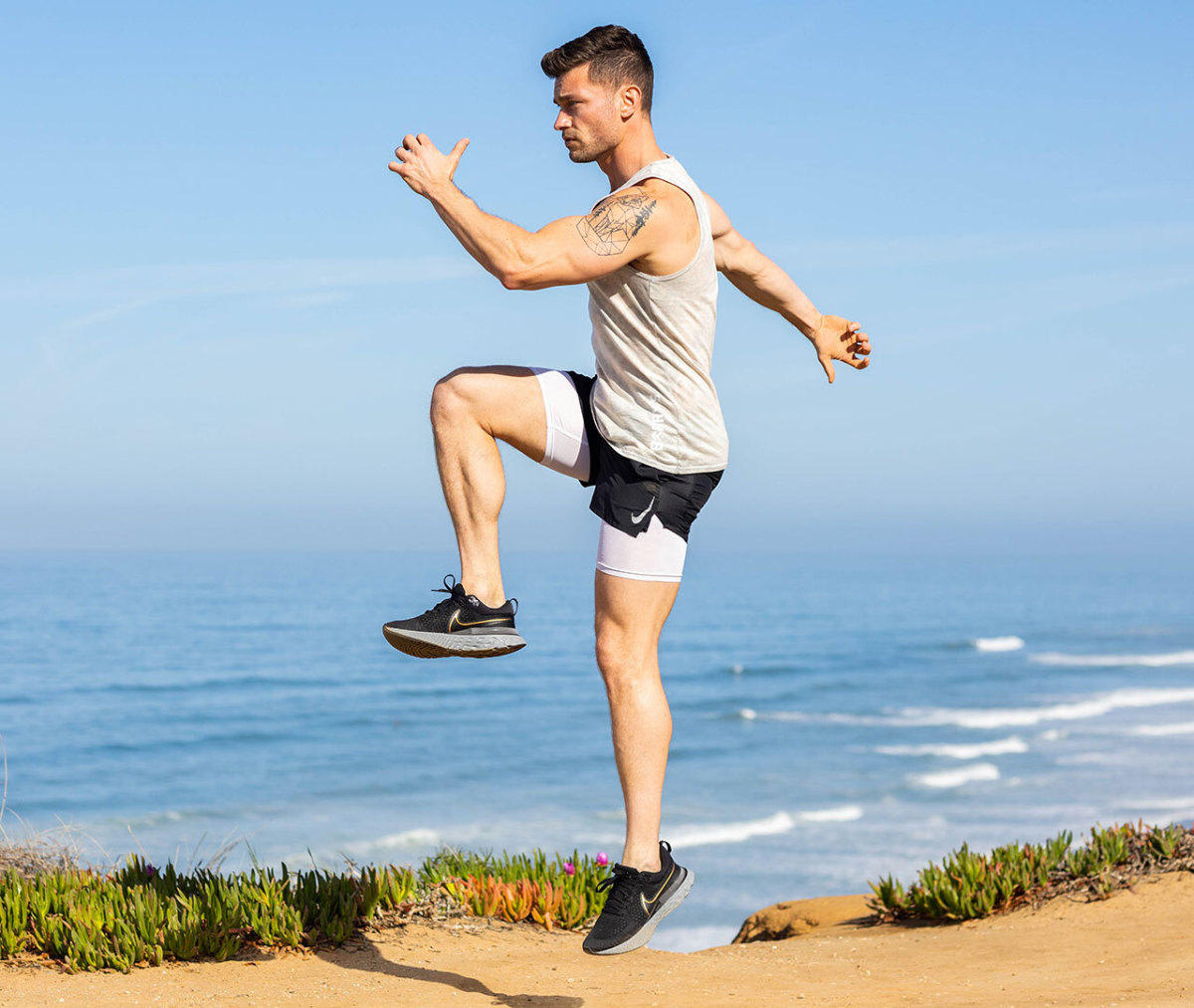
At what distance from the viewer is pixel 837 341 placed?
5113 mm

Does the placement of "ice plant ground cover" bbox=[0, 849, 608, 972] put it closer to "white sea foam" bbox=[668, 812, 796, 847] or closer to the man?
the man

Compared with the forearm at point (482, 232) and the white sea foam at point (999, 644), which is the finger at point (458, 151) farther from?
the white sea foam at point (999, 644)

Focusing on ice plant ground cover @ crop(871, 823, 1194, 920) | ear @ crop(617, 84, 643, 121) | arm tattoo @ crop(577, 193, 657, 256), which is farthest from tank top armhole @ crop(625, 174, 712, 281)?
ice plant ground cover @ crop(871, 823, 1194, 920)

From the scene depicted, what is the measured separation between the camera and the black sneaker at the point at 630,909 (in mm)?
4051

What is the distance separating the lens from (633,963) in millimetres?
6141

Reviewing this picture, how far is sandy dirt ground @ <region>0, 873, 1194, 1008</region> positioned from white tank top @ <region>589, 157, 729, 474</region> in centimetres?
271

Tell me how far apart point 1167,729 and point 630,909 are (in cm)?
2845

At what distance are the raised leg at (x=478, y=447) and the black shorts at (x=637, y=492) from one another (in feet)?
0.70

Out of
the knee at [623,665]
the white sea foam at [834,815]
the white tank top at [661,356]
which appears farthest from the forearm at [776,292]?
the white sea foam at [834,815]

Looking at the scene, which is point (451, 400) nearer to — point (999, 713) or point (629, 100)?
point (629, 100)

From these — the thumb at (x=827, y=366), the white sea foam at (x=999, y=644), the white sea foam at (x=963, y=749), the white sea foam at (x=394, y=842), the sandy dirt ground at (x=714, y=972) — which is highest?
the thumb at (x=827, y=366)

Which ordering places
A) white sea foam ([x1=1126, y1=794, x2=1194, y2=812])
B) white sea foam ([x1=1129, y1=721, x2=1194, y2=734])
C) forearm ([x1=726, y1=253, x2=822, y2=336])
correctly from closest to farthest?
forearm ([x1=726, y1=253, x2=822, y2=336]), white sea foam ([x1=1126, y1=794, x2=1194, y2=812]), white sea foam ([x1=1129, y1=721, x2=1194, y2=734])

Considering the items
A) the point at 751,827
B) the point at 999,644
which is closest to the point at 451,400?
the point at 751,827

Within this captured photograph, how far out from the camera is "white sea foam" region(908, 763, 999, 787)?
25.5 m
